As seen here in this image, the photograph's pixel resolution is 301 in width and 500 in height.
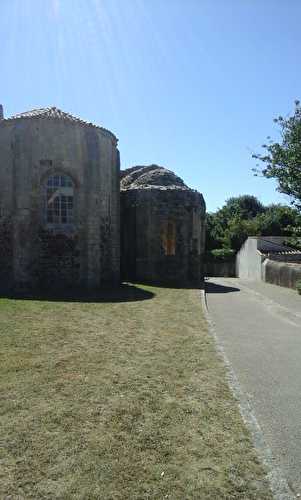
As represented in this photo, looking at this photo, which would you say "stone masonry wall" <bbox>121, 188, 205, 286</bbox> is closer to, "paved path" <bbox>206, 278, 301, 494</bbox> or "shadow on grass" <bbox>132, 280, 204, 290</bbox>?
"shadow on grass" <bbox>132, 280, 204, 290</bbox>

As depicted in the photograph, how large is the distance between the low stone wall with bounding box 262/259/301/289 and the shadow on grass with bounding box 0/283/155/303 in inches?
336

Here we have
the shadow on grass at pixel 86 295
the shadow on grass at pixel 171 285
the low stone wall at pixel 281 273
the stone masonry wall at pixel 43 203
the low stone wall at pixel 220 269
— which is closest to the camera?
the shadow on grass at pixel 86 295

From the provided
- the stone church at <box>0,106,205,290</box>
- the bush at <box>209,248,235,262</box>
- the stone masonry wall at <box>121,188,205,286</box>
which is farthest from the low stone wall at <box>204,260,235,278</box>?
the stone church at <box>0,106,205,290</box>

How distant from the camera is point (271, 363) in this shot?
736cm

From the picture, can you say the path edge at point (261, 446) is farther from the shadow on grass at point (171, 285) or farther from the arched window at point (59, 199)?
the shadow on grass at point (171, 285)

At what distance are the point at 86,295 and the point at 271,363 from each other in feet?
31.3

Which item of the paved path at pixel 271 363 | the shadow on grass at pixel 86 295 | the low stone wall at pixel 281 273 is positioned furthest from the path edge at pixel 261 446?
the low stone wall at pixel 281 273

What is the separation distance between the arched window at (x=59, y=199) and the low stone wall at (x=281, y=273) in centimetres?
1180

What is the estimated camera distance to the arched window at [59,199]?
1752 cm

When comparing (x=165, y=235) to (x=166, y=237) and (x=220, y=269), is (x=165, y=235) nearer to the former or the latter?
(x=166, y=237)

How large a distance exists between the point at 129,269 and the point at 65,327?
1369 centimetres

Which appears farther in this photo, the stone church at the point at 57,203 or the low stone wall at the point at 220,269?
the low stone wall at the point at 220,269

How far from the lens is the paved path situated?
4305 mm

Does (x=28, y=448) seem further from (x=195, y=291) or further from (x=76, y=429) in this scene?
(x=195, y=291)
